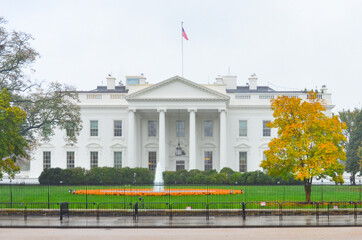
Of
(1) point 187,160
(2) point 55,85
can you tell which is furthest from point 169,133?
(2) point 55,85

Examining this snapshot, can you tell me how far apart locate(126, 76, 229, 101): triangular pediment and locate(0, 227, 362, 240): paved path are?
35.8 metres

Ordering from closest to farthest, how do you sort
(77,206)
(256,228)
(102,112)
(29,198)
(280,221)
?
(256,228) < (280,221) < (77,206) < (29,198) < (102,112)

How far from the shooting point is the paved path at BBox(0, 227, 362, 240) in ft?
55.1

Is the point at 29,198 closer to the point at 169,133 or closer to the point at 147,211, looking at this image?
the point at 147,211

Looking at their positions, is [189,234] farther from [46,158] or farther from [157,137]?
[46,158]

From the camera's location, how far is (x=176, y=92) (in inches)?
2157

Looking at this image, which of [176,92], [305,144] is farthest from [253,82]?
[305,144]

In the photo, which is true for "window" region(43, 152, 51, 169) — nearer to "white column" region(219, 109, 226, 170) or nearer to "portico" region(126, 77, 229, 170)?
"portico" region(126, 77, 229, 170)

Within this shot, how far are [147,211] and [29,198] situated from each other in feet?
33.2

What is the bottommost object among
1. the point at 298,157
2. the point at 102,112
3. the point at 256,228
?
the point at 256,228

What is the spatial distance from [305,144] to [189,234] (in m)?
12.1

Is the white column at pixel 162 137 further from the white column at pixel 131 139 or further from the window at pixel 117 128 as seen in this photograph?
the window at pixel 117 128

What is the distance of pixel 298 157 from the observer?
2759 centimetres

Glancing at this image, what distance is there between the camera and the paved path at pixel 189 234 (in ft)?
55.1
